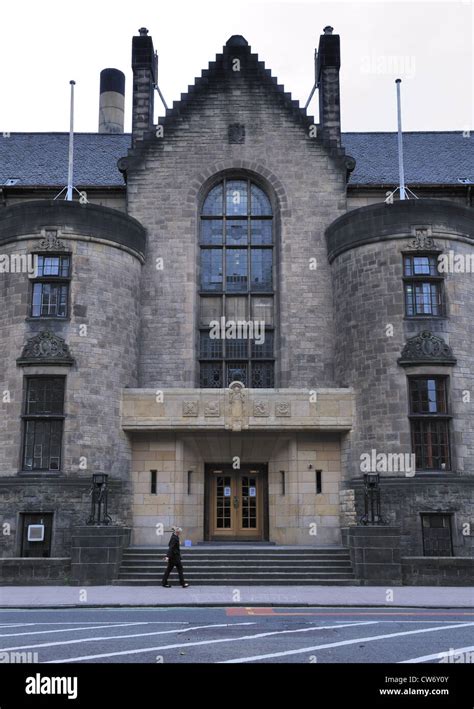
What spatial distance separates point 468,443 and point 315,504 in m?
5.34

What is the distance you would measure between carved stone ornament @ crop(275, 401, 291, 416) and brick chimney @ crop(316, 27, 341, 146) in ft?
35.0

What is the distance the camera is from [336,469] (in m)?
25.7

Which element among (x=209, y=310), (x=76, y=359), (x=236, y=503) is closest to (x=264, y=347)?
(x=209, y=310)

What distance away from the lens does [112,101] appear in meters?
47.9

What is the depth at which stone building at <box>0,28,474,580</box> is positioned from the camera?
24141 millimetres

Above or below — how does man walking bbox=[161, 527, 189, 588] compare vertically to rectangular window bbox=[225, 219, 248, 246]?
below

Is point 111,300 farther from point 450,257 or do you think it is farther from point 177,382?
point 450,257

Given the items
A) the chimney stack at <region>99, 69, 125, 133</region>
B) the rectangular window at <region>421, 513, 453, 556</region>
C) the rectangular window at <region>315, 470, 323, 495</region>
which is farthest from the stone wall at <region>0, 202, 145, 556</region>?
the chimney stack at <region>99, 69, 125, 133</region>

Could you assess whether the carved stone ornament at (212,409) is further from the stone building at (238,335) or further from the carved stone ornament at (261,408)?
the carved stone ornament at (261,408)

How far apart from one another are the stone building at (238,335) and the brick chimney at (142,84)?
0.09m

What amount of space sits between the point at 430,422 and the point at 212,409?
7.03m

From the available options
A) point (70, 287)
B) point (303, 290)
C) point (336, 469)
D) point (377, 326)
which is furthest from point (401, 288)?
point (70, 287)

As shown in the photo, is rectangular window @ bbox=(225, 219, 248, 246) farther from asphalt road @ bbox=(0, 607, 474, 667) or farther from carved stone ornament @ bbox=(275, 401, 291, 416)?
asphalt road @ bbox=(0, 607, 474, 667)

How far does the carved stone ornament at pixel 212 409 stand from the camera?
25125mm
